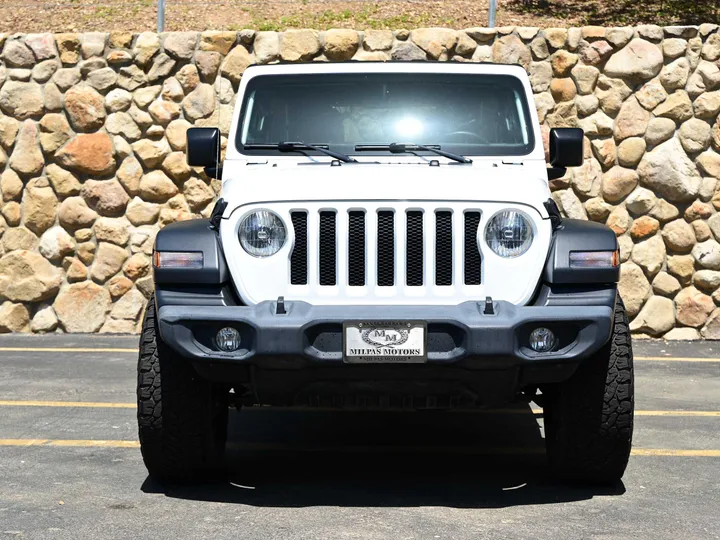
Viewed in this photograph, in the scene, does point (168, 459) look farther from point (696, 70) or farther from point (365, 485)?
point (696, 70)

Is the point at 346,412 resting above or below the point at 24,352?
above

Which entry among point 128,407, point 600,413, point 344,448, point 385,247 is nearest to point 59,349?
point 128,407

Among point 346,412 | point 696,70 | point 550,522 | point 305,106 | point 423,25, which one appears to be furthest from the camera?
point 423,25

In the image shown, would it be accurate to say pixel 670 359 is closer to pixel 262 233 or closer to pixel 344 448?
pixel 344 448

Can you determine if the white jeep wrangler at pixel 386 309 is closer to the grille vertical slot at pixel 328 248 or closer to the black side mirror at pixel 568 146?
the grille vertical slot at pixel 328 248

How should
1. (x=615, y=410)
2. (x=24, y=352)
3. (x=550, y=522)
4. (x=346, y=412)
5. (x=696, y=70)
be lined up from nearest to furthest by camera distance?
(x=550, y=522), (x=615, y=410), (x=346, y=412), (x=24, y=352), (x=696, y=70)

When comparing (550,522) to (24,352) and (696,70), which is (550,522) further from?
(696,70)

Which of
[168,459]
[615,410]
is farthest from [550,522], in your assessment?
[168,459]

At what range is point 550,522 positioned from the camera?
5188mm

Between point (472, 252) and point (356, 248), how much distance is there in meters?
0.51

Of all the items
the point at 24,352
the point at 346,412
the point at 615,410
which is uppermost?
the point at 615,410

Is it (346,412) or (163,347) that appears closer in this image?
(163,347)

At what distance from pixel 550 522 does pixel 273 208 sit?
1.77m

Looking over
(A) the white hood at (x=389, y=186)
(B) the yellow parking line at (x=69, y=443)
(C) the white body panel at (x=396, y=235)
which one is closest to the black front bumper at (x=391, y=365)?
(C) the white body panel at (x=396, y=235)
